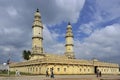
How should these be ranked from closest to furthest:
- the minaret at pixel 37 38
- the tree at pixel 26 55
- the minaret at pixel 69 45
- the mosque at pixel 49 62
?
1. the mosque at pixel 49 62
2. the minaret at pixel 37 38
3. the minaret at pixel 69 45
4. the tree at pixel 26 55

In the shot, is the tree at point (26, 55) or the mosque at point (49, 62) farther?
the tree at point (26, 55)

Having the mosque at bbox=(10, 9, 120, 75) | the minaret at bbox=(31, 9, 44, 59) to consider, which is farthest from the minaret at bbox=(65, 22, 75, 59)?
the minaret at bbox=(31, 9, 44, 59)

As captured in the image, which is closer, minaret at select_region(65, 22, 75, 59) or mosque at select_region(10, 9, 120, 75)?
mosque at select_region(10, 9, 120, 75)

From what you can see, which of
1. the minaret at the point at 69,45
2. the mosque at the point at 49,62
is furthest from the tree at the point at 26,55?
the minaret at the point at 69,45

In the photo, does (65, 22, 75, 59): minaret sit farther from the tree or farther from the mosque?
the tree

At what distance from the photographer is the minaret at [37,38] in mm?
56500

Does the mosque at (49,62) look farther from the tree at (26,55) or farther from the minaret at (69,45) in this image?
the tree at (26,55)

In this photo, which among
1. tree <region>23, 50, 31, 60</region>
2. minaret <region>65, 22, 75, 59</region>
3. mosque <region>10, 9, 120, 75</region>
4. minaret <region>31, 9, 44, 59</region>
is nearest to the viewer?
mosque <region>10, 9, 120, 75</region>

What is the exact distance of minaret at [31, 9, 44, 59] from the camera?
5650cm

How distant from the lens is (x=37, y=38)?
Answer: 5766 centimetres

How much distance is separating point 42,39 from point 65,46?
15.9m

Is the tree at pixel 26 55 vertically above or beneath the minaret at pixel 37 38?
beneath

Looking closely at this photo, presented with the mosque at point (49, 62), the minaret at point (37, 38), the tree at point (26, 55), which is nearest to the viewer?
the mosque at point (49, 62)

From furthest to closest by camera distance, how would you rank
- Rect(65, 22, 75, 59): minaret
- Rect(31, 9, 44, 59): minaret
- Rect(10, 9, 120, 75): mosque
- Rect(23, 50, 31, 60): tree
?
Rect(23, 50, 31, 60): tree < Rect(65, 22, 75, 59): minaret < Rect(31, 9, 44, 59): minaret < Rect(10, 9, 120, 75): mosque
